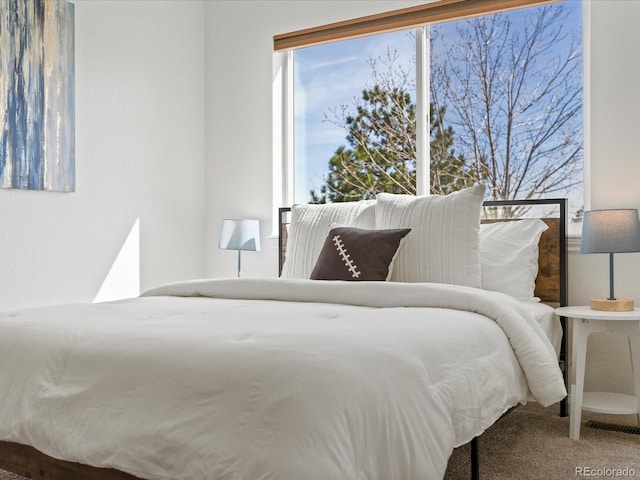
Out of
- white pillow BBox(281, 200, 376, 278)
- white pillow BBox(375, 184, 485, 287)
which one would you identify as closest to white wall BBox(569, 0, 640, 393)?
white pillow BBox(375, 184, 485, 287)

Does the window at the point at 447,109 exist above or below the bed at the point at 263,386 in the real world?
above

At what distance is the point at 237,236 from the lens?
4031 mm

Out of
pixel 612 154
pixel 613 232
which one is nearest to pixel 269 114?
pixel 612 154

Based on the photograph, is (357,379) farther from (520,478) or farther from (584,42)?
(584,42)

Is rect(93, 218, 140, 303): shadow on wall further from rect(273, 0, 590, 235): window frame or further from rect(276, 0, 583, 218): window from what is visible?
rect(276, 0, 583, 218): window

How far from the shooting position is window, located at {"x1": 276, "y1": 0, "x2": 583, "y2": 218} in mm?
3449

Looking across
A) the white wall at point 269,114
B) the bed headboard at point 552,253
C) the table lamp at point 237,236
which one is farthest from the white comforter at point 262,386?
the table lamp at point 237,236

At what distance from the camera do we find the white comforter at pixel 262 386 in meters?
1.32

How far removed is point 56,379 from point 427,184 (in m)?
2.54

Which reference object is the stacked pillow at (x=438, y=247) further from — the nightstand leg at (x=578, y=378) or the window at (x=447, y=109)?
the window at (x=447, y=109)

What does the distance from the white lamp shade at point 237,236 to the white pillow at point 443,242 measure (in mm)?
1278

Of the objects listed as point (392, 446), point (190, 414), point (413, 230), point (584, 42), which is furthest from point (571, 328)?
point (190, 414)

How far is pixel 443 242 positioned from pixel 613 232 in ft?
2.29

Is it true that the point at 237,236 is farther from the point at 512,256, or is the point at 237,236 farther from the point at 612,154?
the point at 612,154
